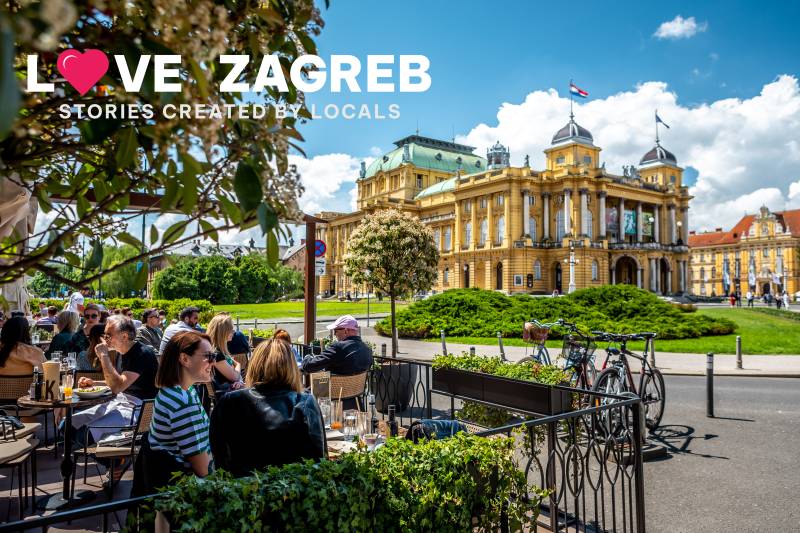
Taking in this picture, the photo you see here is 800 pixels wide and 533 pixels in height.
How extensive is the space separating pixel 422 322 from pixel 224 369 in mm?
21747

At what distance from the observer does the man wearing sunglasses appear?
36.2ft

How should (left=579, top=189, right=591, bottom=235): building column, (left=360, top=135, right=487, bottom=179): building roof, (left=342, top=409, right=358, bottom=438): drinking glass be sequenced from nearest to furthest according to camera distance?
1. (left=342, top=409, right=358, bottom=438): drinking glass
2. (left=579, top=189, right=591, bottom=235): building column
3. (left=360, top=135, right=487, bottom=179): building roof

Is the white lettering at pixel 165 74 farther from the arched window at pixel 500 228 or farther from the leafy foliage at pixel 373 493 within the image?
the arched window at pixel 500 228

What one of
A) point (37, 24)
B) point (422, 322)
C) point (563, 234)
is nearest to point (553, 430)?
point (37, 24)

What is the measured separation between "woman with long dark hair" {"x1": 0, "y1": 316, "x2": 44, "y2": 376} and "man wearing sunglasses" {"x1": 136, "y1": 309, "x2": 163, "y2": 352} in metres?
3.41

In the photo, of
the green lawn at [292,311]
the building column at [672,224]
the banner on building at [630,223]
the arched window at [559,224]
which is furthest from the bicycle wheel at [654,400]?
the building column at [672,224]

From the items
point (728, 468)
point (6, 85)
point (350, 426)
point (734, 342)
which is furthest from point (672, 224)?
point (6, 85)

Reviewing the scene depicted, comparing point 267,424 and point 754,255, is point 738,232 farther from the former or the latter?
point 267,424

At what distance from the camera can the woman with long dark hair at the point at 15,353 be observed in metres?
6.89

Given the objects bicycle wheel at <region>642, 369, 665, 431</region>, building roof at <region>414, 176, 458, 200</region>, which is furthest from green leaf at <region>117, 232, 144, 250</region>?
building roof at <region>414, 176, 458, 200</region>

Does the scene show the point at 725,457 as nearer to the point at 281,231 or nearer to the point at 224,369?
the point at 224,369

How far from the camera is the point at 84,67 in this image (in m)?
1.77

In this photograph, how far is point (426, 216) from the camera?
87062 millimetres

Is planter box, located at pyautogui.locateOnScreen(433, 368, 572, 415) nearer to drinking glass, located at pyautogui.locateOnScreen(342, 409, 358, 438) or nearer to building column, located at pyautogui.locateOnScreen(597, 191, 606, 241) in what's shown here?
drinking glass, located at pyautogui.locateOnScreen(342, 409, 358, 438)
